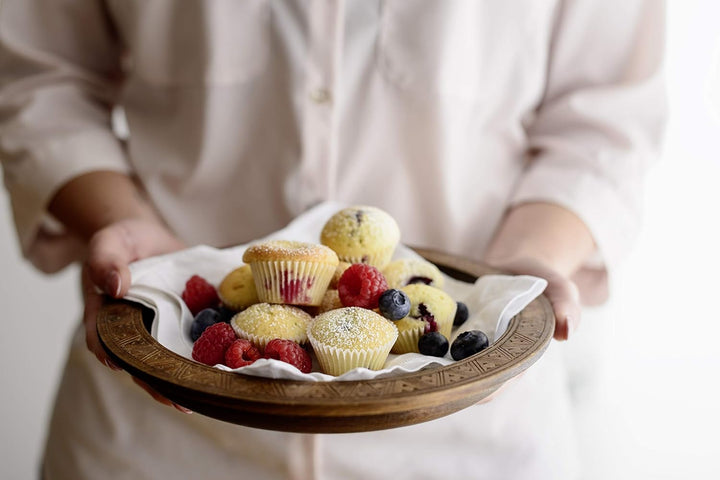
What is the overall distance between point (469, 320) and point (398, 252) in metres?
0.21

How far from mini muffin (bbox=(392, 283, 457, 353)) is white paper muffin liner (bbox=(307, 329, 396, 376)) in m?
0.06

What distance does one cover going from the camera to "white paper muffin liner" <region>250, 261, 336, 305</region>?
3.08ft

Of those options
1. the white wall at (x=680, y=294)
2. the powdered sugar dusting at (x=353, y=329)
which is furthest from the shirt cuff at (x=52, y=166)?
the white wall at (x=680, y=294)

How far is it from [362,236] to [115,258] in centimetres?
38

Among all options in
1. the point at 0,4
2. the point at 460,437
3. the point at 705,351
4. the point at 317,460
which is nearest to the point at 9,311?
the point at 0,4

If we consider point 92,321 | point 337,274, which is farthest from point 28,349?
point 337,274

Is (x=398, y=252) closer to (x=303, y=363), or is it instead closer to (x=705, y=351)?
(x=303, y=363)

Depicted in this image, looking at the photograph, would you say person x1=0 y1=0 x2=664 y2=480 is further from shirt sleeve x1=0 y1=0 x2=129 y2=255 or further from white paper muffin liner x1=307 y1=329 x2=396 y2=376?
white paper muffin liner x1=307 y1=329 x2=396 y2=376

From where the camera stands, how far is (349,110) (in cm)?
120

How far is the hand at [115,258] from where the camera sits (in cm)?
93

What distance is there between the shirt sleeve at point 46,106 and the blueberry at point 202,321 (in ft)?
1.72

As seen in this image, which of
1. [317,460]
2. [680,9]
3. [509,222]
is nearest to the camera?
[317,460]

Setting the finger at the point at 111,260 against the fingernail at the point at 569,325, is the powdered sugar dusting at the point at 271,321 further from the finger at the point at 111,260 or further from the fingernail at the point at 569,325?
the fingernail at the point at 569,325

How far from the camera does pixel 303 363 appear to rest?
836mm
